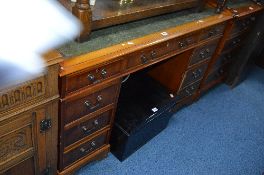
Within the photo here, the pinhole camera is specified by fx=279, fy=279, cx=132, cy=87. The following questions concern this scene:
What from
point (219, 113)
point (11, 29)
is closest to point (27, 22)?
point (11, 29)

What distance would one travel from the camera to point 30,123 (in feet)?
3.34

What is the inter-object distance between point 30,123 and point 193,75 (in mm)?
1269

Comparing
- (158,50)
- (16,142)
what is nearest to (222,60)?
(158,50)

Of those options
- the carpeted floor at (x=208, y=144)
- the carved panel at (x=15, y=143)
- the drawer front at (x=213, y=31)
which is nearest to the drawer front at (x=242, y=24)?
the drawer front at (x=213, y=31)

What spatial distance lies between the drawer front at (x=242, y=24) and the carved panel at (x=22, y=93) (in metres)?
1.54

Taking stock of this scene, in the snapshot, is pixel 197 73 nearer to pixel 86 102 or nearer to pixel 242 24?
pixel 242 24

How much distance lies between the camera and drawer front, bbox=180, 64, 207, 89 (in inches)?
75.6

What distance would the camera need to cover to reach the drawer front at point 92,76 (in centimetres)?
110

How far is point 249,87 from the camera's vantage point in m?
2.68

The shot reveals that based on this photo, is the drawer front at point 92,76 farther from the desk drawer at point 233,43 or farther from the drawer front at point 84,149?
the desk drawer at point 233,43

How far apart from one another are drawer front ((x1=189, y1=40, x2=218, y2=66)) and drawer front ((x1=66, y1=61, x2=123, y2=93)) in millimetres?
721

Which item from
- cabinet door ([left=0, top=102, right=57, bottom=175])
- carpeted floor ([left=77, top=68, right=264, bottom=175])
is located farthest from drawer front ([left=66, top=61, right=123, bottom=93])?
carpeted floor ([left=77, top=68, right=264, bottom=175])

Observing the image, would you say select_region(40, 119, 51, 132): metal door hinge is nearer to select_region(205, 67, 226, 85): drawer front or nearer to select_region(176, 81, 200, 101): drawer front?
select_region(176, 81, 200, 101): drawer front

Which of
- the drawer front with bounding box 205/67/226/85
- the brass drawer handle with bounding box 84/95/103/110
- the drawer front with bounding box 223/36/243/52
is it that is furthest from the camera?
the drawer front with bounding box 205/67/226/85
